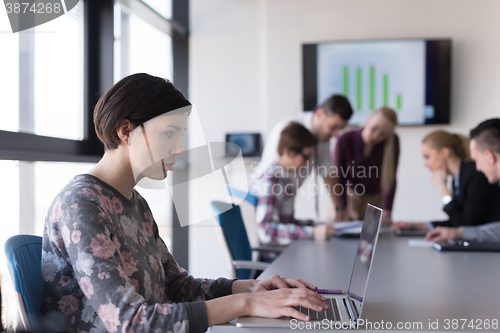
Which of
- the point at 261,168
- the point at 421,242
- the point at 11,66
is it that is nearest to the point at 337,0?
the point at 261,168

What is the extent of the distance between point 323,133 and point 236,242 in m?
1.06

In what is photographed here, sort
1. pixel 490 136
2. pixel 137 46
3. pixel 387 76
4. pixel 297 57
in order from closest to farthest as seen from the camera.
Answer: pixel 490 136 < pixel 137 46 < pixel 387 76 < pixel 297 57

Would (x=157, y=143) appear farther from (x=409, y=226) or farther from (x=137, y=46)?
(x=137, y=46)

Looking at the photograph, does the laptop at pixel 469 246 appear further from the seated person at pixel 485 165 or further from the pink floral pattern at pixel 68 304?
the pink floral pattern at pixel 68 304

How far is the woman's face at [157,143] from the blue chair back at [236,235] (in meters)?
0.92

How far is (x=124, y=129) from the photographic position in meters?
1.09

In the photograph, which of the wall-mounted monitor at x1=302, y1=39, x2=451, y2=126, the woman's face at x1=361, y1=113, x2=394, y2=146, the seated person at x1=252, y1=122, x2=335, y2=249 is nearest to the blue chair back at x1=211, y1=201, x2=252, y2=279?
the seated person at x1=252, y1=122, x2=335, y2=249

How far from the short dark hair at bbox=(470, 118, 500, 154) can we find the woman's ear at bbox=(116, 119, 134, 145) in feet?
5.52

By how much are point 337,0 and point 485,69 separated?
1.33 m

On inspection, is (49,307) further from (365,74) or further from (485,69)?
(485,69)

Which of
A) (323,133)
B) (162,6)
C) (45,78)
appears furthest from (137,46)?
(323,133)

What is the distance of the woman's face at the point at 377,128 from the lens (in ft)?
9.73

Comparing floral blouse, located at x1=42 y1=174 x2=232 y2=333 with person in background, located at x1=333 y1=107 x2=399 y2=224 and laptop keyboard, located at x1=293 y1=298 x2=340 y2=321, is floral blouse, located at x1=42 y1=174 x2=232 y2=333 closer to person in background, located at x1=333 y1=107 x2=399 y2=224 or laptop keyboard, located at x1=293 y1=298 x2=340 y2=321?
laptop keyboard, located at x1=293 y1=298 x2=340 y2=321

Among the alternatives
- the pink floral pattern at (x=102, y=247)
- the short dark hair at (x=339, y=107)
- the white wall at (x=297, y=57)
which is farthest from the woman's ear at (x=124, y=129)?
the white wall at (x=297, y=57)
